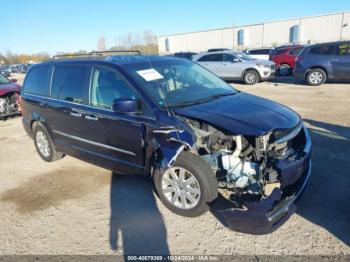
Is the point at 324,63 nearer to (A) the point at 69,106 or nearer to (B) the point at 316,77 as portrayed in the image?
(B) the point at 316,77

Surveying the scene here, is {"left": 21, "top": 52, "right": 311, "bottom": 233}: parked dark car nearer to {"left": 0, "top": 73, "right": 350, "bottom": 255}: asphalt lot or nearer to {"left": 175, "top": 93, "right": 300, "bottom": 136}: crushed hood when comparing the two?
{"left": 175, "top": 93, "right": 300, "bottom": 136}: crushed hood

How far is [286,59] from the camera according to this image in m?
17.3

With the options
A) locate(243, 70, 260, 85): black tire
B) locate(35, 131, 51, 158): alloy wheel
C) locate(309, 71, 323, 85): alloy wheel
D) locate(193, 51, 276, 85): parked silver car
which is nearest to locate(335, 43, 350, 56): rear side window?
locate(309, 71, 323, 85): alloy wheel

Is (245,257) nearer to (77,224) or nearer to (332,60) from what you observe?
(77,224)

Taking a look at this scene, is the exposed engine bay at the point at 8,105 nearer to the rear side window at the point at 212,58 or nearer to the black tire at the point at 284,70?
the rear side window at the point at 212,58

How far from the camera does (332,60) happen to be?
1246 centimetres

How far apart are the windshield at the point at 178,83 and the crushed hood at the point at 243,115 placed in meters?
0.22

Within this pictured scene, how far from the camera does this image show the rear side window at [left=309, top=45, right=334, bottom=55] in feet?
41.2

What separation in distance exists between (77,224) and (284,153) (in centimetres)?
247

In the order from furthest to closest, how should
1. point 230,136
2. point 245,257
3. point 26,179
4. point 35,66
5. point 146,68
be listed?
point 35,66 → point 26,179 → point 146,68 → point 230,136 → point 245,257

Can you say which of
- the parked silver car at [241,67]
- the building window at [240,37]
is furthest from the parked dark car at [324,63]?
the building window at [240,37]

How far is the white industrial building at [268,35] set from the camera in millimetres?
49594

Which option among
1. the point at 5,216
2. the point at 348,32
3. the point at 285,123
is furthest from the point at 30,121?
the point at 348,32

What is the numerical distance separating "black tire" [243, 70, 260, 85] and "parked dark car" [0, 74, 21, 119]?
10029mm
